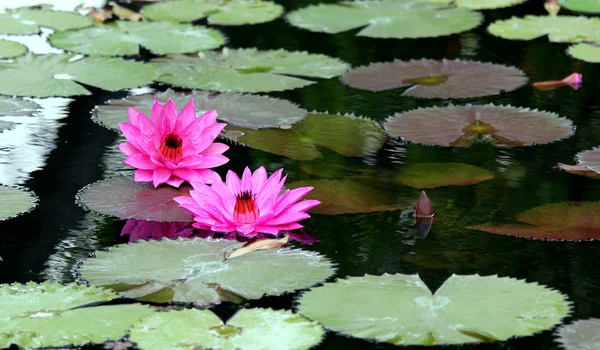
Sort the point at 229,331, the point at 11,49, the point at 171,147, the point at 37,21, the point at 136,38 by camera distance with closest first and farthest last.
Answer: the point at 229,331
the point at 171,147
the point at 11,49
the point at 136,38
the point at 37,21

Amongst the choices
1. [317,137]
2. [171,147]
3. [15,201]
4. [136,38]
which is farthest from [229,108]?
[136,38]

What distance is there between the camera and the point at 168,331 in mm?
1797

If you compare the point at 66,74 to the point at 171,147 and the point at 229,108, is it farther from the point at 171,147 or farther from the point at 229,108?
the point at 171,147

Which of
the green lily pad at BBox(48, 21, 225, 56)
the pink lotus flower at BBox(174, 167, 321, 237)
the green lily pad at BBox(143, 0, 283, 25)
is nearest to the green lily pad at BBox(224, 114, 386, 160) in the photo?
the pink lotus flower at BBox(174, 167, 321, 237)

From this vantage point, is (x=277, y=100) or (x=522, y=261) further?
(x=277, y=100)

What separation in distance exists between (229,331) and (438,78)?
199 centimetres

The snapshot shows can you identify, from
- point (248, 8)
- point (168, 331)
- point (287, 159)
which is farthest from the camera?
point (248, 8)

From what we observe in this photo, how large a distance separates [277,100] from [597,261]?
1458 millimetres

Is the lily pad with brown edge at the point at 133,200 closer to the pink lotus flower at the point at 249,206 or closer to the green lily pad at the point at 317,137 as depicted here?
the pink lotus flower at the point at 249,206

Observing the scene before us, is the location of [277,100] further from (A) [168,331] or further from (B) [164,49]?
(A) [168,331]

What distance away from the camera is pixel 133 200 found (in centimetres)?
251

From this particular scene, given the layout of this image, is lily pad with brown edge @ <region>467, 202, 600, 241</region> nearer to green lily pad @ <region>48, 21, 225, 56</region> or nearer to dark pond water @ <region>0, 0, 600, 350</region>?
dark pond water @ <region>0, 0, 600, 350</region>

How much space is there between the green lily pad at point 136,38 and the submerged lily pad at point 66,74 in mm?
180

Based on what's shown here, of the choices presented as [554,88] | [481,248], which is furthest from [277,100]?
[481,248]
